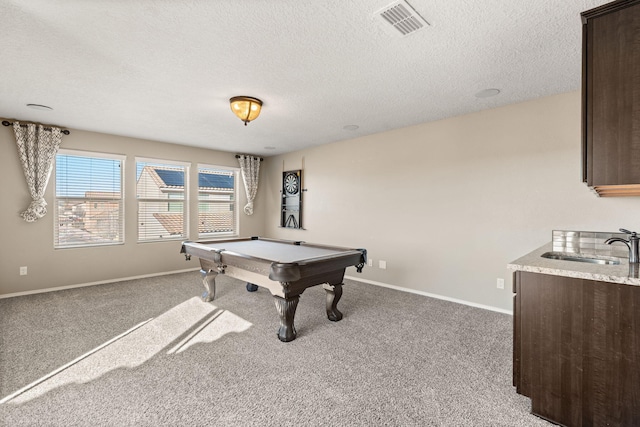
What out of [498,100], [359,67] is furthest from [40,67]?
[498,100]

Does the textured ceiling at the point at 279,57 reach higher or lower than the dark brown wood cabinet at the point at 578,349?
higher

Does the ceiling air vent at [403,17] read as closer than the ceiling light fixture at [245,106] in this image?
Yes

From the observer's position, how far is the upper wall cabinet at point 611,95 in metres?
1.57

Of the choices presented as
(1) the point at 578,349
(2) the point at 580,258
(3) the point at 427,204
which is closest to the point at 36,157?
(3) the point at 427,204

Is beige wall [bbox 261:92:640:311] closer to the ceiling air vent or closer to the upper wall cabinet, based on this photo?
the upper wall cabinet

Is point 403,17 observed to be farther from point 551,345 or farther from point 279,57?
point 551,345

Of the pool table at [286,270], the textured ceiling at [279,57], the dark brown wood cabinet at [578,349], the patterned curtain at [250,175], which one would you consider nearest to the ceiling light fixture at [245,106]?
the textured ceiling at [279,57]

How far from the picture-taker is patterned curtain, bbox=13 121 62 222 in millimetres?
3920

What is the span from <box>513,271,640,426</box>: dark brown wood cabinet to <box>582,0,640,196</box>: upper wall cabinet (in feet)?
2.18

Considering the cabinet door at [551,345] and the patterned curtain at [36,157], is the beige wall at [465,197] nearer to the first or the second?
the cabinet door at [551,345]

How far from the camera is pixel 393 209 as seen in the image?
14.7ft

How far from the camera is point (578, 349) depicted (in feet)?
5.16

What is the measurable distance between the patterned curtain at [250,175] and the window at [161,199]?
116cm

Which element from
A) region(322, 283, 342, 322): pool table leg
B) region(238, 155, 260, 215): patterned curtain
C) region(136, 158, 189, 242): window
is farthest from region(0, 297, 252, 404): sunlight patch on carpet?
region(238, 155, 260, 215): patterned curtain
